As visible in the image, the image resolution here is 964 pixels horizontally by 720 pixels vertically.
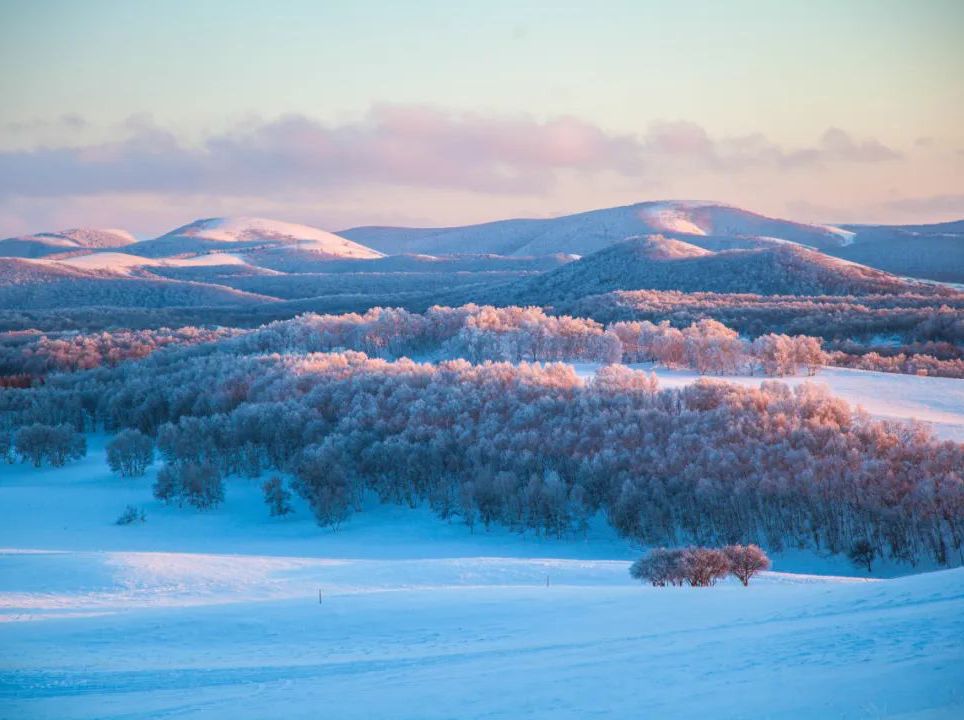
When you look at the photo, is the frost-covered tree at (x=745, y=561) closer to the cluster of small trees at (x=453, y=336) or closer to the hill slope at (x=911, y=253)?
the cluster of small trees at (x=453, y=336)

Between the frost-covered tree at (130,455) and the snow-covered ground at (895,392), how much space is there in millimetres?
16229

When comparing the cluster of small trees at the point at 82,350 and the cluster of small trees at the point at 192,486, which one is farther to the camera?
the cluster of small trees at the point at 82,350

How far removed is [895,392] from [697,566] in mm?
18217

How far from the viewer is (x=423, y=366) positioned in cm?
3500

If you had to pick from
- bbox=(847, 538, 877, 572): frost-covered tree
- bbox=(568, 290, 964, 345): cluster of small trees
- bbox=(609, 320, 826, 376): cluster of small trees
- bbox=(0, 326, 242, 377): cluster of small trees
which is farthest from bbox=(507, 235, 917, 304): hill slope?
bbox=(847, 538, 877, 572): frost-covered tree

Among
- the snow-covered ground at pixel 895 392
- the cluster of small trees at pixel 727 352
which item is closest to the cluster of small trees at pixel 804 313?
the cluster of small trees at pixel 727 352

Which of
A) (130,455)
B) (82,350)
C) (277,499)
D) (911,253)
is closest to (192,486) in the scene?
(277,499)

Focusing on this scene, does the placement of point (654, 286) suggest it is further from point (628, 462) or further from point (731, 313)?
point (628, 462)

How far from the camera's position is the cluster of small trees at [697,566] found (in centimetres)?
1490

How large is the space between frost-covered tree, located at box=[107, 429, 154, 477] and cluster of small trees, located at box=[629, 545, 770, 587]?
19.0 metres

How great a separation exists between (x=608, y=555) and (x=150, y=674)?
12.6 metres

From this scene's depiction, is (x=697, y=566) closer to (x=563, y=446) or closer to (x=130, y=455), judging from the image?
(x=563, y=446)

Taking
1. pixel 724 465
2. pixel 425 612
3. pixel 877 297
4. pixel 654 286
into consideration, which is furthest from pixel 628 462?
pixel 654 286

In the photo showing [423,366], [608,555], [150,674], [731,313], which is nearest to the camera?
[150,674]
